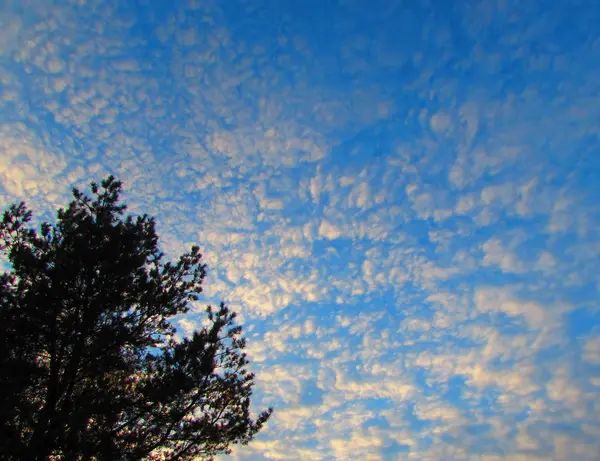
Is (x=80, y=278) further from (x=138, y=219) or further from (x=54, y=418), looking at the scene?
(x=54, y=418)

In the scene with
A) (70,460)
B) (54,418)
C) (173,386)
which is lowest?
(70,460)

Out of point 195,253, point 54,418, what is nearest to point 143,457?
point 54,418

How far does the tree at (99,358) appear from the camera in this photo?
32.8 ft

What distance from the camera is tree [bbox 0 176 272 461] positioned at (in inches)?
393

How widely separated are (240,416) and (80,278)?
19.9ft

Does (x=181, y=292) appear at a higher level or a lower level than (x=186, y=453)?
higher

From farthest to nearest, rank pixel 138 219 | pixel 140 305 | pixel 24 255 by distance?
pixel 138 219
pixel 140 305
pixel 24 255

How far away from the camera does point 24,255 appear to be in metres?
11.2

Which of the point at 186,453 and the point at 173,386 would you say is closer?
the point at 173,386

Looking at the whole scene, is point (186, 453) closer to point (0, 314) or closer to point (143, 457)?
point (143, 457)

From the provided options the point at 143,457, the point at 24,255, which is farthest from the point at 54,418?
the point at 24,255

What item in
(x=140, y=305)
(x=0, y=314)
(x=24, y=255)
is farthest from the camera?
(x=140, y=305)

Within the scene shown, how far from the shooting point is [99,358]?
10.9 meters

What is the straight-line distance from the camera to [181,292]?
42.1ft
